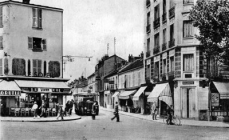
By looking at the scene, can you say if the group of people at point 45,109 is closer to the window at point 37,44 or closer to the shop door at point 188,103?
the window at point 37,44

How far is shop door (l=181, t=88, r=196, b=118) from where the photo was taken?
29647 mm

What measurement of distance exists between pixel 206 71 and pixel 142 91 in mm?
10247

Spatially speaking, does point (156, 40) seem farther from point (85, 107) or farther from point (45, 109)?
point (45, 109)

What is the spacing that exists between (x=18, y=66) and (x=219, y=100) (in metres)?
18.5

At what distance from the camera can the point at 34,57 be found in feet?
105

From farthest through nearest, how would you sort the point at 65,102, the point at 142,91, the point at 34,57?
1. the point at 142,91
2. the point at 65,102
3. the point at 34,57

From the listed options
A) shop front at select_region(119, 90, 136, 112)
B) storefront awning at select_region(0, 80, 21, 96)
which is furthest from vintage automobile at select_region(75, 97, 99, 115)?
shop front at select_region(119, 90, 136, 112)

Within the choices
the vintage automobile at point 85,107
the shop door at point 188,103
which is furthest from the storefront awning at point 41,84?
the shop door at point 188,103

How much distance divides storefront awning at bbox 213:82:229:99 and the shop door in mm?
2238

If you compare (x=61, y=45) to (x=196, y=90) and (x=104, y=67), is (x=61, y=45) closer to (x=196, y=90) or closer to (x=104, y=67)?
(x=196, y=90)

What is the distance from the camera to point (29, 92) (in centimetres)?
3059

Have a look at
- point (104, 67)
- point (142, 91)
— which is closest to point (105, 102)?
point (104, 67)

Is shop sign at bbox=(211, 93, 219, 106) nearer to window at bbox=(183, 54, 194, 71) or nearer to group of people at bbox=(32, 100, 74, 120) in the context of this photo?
window at bbox=(183, 54, 194, 71)

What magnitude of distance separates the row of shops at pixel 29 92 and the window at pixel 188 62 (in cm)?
Answer: 1159
